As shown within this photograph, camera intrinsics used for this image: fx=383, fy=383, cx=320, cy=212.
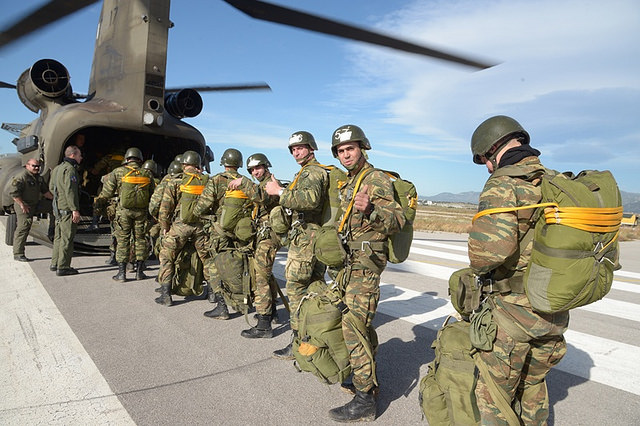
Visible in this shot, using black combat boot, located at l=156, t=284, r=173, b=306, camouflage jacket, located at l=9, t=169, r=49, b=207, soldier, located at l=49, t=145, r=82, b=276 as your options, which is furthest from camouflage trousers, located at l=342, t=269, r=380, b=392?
camouflage jacket, located at l=9, t=169, r=49, b=207

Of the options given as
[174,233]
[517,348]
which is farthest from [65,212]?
[517,348]

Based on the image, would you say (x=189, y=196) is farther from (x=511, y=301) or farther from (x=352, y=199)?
(x=511, y=301)

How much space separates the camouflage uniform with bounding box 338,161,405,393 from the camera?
2756 millimetres

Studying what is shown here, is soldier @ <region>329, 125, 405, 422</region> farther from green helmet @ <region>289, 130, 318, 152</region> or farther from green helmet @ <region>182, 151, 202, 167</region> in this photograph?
green helmet @ <region>182, 151, 202, 167</region>

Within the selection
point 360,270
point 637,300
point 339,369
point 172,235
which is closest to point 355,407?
point 339,369

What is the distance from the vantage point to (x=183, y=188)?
17.2ft

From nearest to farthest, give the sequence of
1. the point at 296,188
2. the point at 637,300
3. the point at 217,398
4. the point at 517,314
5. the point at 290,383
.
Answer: the point at 517,314
the point at 217,398
the point at 290,383
the point at 296,188
the point at 637,300

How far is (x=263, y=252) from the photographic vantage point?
175 inches

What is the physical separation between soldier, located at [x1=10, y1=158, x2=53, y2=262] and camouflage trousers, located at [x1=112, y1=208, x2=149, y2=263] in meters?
2.43

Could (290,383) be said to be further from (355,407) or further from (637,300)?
(637,300)

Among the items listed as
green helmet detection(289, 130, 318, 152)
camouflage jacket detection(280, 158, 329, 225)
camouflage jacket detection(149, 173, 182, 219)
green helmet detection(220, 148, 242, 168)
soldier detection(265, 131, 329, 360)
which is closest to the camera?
camouflage jacket detection(280, 158, 329, 225)

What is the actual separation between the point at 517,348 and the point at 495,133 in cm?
117

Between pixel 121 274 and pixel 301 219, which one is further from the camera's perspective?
pixel 121 274

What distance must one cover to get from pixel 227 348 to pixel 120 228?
371 centimetres
